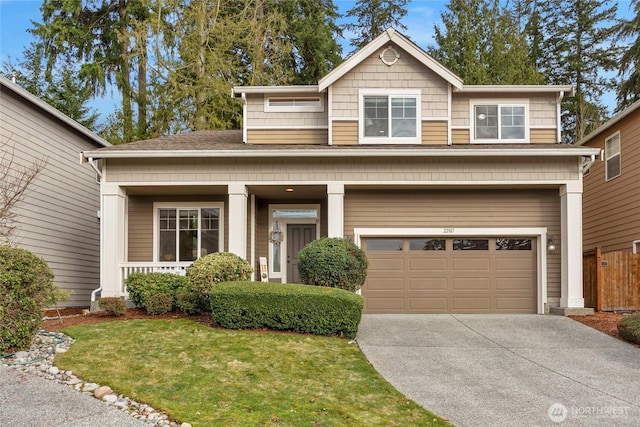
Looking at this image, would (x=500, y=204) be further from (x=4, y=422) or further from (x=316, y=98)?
(x=4, y=422)

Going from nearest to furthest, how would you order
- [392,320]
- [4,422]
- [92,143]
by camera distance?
[4,422], [392,320], [92,143]

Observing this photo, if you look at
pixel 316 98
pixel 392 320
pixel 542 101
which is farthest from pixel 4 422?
pixel 542 101

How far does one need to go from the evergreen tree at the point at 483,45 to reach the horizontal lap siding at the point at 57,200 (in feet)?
51.0

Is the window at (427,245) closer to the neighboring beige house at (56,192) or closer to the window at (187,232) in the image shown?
the window at (187,232)

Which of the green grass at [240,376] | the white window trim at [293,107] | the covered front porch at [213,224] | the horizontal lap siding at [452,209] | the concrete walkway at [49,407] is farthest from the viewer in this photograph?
the white window trim at [293,107]

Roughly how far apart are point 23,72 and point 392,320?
20437 millimetres

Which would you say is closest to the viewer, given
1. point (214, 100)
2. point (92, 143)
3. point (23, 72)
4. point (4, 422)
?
point (4, 422)

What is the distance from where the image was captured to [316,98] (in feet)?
47.0

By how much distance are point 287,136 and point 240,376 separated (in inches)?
319

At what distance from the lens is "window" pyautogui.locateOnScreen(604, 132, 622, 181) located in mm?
15459

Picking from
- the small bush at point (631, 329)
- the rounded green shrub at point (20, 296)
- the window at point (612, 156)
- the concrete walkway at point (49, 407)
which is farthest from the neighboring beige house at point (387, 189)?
the concrete walkway at point (49, 407)

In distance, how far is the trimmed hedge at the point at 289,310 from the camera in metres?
9.55

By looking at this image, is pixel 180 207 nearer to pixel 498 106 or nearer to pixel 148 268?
pixel 148 268

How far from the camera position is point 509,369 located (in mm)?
A: 8102
